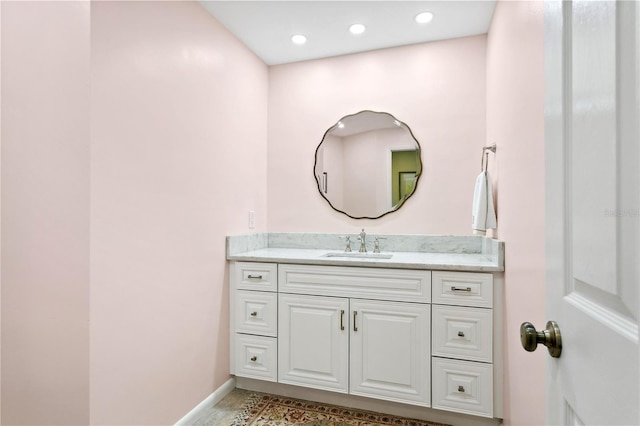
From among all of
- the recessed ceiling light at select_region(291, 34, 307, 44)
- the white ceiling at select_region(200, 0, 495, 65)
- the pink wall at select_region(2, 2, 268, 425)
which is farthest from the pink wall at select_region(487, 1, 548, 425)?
the pink wall at select_region(2, 2, 268, 425)

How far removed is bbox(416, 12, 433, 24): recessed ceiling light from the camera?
2.11 m

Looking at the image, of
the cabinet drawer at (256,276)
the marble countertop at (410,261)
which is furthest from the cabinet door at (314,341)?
the marble countertop at (410,261)

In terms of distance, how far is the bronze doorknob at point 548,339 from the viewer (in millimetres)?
599

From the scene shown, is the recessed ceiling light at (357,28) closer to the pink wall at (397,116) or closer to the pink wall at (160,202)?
the pink wall at (397,116)

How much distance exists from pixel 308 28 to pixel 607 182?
2241mm

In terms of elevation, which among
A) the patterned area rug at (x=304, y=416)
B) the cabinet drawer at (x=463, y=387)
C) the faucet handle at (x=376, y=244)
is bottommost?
the patterned area rug at (x=304, y=416)

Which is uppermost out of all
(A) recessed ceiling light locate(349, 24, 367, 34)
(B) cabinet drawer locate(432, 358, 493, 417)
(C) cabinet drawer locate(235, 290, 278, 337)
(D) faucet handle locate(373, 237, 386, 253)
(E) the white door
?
(A) recessed ceiling light locate(349, 24, 367, 34)

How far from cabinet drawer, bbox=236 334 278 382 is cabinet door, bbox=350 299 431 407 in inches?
20.3

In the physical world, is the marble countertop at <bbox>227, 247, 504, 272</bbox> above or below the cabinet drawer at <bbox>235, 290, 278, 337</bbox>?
above

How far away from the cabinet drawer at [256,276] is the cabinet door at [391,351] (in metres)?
0.54

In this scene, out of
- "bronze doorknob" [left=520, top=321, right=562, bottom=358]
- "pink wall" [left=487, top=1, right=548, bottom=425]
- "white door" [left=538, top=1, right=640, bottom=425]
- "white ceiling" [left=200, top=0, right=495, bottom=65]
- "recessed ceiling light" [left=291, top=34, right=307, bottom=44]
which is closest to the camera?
"white door" [left=538, top=1, right=640, bottom=425]

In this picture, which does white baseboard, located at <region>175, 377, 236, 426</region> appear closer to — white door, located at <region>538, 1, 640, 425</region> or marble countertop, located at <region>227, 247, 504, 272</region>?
marble countertop, located at <region>227, 247, 504, 272</region>

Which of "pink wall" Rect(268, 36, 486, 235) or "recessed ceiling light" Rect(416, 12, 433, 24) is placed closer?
"recessed ceiling light" Rect(416, 12, 433, 24)

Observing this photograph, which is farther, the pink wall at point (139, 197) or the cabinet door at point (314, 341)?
the cabinet door at point (314, 341)
